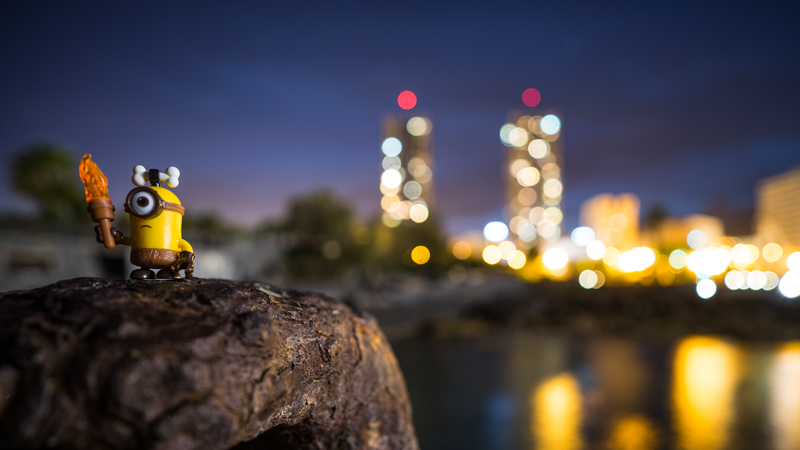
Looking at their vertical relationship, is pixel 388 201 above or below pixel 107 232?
above

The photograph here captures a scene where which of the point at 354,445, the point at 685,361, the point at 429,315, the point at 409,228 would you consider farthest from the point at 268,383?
the point at 409,228

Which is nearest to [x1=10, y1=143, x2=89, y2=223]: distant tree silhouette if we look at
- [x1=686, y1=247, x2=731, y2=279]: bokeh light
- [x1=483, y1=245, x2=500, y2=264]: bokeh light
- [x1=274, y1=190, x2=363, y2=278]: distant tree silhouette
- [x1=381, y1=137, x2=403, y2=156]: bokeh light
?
[x1=274, y1=190, x2=363, y2=278]: distant tree silhouette

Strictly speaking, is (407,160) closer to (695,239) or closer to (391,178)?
(391,178)

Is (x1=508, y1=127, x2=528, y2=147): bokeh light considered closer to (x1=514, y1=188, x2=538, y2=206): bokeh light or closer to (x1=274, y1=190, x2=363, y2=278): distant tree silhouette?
(x1=514, y1=188, x2=538, y2=206): bokeh light

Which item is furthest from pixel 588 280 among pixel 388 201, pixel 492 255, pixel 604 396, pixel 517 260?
pixel 388 201

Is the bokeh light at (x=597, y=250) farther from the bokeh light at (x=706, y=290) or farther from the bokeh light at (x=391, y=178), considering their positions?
the bokeh light at (x=391, y=178)

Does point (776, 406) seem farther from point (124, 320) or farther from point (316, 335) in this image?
point (124, 320)

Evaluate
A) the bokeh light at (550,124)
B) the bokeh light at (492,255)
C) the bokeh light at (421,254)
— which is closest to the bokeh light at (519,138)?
the bokeh light at (550,124)
